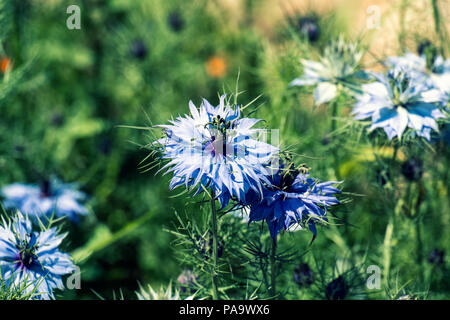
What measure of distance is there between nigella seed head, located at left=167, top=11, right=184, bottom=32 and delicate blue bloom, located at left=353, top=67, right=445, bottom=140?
42.4 inches

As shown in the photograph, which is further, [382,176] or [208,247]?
[382,176]

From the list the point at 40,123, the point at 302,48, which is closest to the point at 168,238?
the point at 40,123

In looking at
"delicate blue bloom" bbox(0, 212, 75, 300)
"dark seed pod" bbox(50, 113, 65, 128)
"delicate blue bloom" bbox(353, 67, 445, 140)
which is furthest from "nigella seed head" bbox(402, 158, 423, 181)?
"dark seed pod" bbox(50, 113, 65, 128)

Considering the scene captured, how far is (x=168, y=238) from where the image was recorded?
1.90 metres

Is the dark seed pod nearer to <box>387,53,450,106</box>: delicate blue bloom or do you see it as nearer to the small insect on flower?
the small insect on flower

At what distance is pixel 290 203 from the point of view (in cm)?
89

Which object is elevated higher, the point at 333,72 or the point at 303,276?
the point at 333,72

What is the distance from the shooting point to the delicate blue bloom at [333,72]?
1.28 m

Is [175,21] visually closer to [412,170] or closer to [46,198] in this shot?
[46,198]

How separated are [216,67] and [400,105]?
1.30 metres

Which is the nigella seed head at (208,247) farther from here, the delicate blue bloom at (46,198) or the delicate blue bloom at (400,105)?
the delicate blue bloom at (46,198)

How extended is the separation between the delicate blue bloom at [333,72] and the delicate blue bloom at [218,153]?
1.46 ft

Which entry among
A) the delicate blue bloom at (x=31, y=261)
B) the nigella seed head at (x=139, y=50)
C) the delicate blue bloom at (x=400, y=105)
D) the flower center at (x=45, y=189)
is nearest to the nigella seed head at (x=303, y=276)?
the delicate blue bloom at (x=400, y=105)

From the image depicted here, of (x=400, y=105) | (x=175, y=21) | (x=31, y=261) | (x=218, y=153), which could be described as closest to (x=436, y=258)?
(x=400, y=105)
